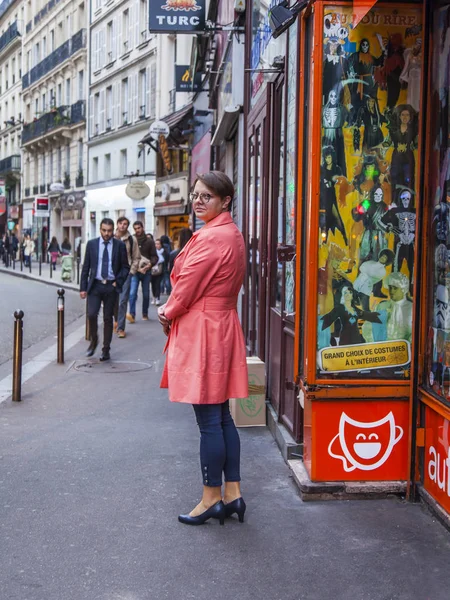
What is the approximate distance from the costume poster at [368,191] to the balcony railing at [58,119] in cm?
4282

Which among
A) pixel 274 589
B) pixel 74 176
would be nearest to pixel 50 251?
pixel 74 176

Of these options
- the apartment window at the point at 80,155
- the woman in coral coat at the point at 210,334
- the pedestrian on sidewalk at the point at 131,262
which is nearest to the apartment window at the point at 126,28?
the apartment window at the point at 80,155

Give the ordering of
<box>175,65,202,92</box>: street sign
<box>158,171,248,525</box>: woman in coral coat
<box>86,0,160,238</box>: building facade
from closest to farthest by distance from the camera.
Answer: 1. <box>158,171,248,525</box>: woman in coral coat
2. <box>175,65,202,92</box>: street sign
3. <box>86,0,160,238</box>: building facade

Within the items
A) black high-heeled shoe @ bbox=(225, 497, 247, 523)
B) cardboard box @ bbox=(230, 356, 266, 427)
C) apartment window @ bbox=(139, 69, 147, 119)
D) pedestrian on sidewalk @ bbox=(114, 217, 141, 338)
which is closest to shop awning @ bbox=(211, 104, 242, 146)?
pedestrian on sidewalk @ bbox=(114, 217, 141, 338)

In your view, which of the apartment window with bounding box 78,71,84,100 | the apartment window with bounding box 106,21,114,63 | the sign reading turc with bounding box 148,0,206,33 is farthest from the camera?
the apartment window with bounding box 78,71,84,100

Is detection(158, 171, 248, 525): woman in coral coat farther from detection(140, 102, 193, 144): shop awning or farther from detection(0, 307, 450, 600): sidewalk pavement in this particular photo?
detection(140, 102, 193, 144): shop awning

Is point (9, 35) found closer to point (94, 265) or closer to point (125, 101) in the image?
point (125, 101)

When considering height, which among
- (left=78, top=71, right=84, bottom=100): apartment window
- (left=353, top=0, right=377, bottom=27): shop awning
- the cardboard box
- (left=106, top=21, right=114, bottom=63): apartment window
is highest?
(left=106, top=21, right=114, bottom=63): apartment window

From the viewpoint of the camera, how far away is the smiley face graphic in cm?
499

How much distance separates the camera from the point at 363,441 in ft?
16.4

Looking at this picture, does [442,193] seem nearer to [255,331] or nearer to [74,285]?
[255,331]

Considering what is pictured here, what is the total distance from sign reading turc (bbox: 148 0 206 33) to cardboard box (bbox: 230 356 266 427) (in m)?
11.1

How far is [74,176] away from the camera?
47.9 metres

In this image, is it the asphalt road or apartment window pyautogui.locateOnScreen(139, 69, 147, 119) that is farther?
apartment window pyautogui.locateOnScreen(139, 69, 147, 119)
